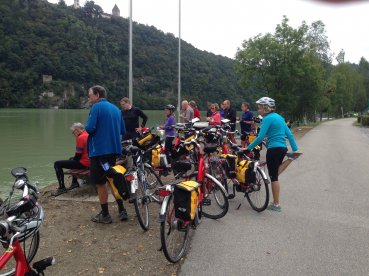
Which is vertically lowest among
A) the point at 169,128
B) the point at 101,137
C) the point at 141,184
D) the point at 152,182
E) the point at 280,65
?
the point at 152,182

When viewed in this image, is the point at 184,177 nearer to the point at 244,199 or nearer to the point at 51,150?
the point at 244,199

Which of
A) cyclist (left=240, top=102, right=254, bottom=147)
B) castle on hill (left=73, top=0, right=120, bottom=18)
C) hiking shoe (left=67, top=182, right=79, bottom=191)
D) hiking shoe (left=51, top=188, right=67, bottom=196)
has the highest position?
castle on hill (left=73, top=0, right=120, bottom=18)

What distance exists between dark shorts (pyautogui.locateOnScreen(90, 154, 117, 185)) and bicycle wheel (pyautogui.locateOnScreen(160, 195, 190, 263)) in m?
1.34

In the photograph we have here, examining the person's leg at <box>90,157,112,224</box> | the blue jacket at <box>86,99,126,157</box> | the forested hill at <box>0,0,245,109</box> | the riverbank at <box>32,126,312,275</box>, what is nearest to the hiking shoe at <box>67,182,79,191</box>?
the riverbank at <box>32,126,312,275</box>

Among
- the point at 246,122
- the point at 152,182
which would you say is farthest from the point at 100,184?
the point at 246,122

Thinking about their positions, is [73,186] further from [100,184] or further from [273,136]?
[273,136]

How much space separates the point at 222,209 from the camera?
5.76m

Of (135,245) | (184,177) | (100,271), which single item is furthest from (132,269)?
(184,177)

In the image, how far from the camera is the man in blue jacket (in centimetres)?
523

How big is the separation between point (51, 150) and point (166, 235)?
18.7m

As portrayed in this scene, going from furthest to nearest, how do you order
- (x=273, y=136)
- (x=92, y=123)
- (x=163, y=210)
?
(x=273, y=136)
(x=92, y=123)
(x=163, y=210)

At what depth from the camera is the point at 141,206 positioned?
5.33 metres

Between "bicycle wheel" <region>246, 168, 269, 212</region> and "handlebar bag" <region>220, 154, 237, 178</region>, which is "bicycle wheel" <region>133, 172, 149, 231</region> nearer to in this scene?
"handlebar bag" <region>220, 154, 237, 178</region>

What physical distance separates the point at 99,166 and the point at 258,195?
8.57 ft
